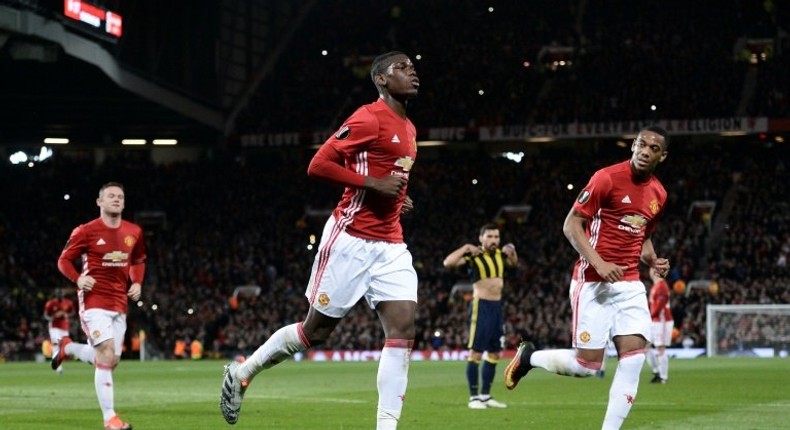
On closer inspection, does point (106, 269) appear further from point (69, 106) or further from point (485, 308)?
point (69, 106)

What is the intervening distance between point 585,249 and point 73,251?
5.95m

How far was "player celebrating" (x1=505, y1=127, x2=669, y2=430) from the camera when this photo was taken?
10180mm

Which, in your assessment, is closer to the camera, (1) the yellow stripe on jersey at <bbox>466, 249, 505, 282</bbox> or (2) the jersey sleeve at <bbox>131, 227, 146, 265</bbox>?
(2) the jersey sleeve at <bbox>131, 227, 146, 265</bbox>

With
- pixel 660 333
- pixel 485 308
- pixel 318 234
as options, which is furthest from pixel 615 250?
pixel 318 234

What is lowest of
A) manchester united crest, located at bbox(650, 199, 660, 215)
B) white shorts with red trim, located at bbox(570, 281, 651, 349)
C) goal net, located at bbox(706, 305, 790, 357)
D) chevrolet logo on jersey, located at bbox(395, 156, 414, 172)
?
goal net, located at bbox(706, 305, 790, 357)

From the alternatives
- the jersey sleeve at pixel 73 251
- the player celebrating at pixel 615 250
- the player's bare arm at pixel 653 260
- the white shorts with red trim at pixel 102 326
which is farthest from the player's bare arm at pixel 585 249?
the jersey sleeve at pixel 73 251

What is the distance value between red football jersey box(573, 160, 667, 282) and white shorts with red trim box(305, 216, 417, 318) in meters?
2.30

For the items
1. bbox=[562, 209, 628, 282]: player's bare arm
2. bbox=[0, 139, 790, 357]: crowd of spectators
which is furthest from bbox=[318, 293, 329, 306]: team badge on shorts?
bbox=[0, 139, 790, 357]: crowd of spectators

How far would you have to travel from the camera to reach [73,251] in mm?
13375

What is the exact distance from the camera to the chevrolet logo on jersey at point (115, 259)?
522 inches

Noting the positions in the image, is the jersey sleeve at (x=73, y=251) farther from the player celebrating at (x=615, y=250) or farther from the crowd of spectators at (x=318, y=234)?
the crowd of spectators at (x=318, y=234)

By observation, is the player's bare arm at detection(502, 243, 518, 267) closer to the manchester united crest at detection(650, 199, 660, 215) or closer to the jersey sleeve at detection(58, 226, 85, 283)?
the jersey sleeve at detection(58, 226, 85, 283)

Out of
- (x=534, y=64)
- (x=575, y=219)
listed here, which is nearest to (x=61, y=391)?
(x=575, y=219)

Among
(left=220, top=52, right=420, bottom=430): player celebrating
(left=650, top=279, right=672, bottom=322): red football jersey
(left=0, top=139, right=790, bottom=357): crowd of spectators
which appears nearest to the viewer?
(left=220, top=52, right=420, bottom=430): player celebrating
